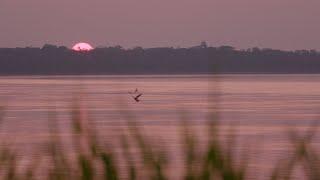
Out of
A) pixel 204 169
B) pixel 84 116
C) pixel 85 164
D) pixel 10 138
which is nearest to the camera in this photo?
pixel 204 169

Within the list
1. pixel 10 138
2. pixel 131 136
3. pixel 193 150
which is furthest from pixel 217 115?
pixel 10 138

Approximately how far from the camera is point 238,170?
15.4 ft

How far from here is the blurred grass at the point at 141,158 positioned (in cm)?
469

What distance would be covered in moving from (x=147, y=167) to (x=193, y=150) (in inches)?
8.5

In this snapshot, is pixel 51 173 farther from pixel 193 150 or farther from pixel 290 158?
pixel 290 158

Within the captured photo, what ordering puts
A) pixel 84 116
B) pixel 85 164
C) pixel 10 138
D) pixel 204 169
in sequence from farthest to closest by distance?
1. pixel 10 138
2. pixel 84 116
3. pixel 85 164
4. pixel 204 169

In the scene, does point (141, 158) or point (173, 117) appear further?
point (173, 117)

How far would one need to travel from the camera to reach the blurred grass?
4688 mm

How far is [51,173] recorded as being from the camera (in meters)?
5.18

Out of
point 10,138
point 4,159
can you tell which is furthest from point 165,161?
point 10,138

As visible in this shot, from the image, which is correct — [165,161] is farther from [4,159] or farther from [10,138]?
[10,138]

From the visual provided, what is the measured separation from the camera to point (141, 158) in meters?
4.88

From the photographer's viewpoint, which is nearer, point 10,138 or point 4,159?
point 4,159

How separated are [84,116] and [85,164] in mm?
472
